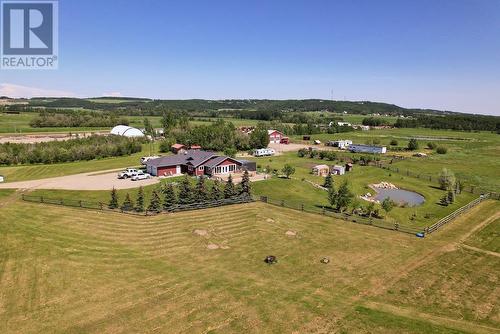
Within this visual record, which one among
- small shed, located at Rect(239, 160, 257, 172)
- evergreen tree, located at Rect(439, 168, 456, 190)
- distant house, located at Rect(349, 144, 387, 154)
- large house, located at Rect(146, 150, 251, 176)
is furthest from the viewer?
distant house, located at Rect(349, 144, 387, 154)

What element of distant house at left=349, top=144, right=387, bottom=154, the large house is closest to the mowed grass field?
the large house

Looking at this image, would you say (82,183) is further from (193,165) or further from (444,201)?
(444,201)

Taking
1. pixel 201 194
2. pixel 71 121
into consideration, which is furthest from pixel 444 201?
pixel 71 121

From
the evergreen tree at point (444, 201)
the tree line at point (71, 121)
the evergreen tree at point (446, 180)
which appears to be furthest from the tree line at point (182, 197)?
the tree line at point (71, 121)

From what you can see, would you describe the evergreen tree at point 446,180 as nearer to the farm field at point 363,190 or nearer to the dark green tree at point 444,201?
the farm field at point 363,190

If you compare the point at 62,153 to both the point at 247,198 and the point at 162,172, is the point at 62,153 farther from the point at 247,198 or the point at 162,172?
the point at 247,198

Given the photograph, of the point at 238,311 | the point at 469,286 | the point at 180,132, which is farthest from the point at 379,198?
the point at 180,132

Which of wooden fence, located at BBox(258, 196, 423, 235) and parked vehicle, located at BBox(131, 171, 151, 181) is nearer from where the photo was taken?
wooden fence, located at BBox(258, 196, 423, 235)

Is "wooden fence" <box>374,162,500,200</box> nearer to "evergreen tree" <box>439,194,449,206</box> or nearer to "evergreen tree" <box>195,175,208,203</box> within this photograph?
"evergreen tree" <box>439,194,449,206</box>
